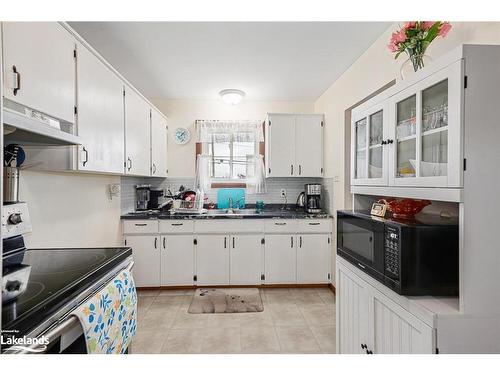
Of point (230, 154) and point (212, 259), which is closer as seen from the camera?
point (212, 259)

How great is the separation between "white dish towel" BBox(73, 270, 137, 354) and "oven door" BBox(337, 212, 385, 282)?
115 centimetres

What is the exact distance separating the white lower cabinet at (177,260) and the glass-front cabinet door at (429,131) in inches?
97.0

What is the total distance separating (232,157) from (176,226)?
1.32 meters

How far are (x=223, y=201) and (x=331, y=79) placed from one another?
206 centimetres

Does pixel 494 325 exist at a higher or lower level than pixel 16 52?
lower

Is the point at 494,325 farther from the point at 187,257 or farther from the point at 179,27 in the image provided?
the point at 187,257

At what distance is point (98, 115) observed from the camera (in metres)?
1.86

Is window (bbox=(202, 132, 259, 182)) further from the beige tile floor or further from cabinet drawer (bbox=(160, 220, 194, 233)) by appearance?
the beige tile floor

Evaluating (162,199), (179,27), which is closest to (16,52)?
(179,27)

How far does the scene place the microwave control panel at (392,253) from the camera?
3.55ft

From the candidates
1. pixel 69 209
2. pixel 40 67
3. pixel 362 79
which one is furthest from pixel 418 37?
pixel 69 209

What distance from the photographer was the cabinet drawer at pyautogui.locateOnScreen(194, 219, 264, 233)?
317cm

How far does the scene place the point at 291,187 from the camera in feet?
12.7

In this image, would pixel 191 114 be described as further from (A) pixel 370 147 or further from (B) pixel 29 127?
(B) pixel 29 127
